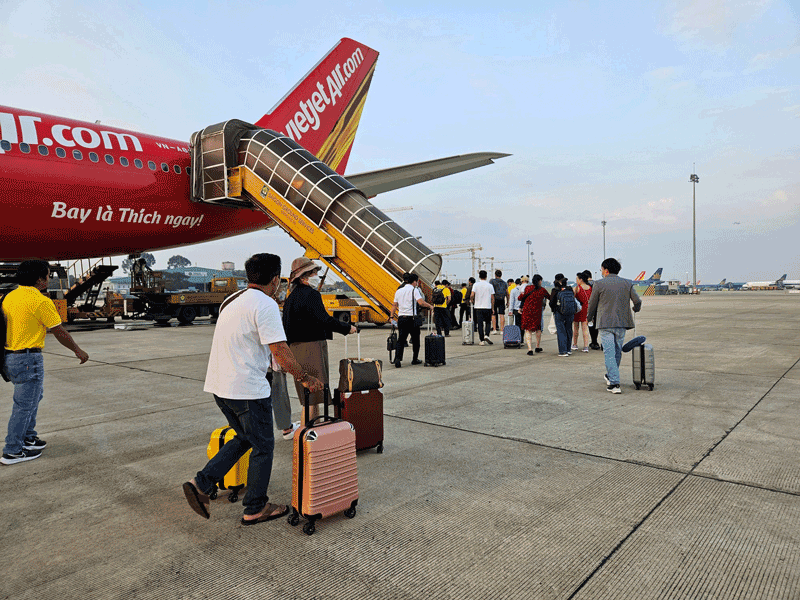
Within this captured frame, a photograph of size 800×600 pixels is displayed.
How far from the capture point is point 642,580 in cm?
248

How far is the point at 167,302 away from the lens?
2025 centimetres

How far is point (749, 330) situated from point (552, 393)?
38.6 ft

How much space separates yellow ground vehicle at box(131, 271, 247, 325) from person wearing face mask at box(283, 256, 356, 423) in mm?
17219

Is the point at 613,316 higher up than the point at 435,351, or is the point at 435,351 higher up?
the point at 613,316

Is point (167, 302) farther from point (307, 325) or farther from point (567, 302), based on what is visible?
point (307, 325)

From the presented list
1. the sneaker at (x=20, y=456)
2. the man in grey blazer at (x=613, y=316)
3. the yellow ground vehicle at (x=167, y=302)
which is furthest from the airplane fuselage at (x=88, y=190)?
the man in grey blazer at (x=613, y=316)

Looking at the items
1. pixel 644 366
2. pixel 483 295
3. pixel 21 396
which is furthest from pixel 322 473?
pixel 483 295

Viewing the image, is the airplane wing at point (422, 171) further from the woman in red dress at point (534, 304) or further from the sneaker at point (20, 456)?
the sneaker at point (20, 456)

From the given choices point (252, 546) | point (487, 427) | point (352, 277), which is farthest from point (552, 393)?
point (352, 277)

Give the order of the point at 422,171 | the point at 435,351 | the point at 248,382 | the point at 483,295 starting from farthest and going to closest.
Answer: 1. the point at 422,171
2. the point at 483,295
3. the point at 435,351
4. the point at 248,382

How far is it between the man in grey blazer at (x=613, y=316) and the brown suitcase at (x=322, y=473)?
4.81m

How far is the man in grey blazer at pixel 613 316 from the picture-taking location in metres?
6.81

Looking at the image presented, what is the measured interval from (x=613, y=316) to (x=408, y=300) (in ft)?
12.3

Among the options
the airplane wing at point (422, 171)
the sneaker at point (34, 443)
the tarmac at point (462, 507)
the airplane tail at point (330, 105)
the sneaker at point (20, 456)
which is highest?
the airplane tail at point (330, 105)
